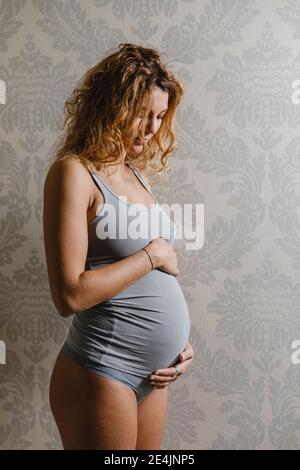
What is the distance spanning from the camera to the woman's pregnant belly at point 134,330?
3.91ft

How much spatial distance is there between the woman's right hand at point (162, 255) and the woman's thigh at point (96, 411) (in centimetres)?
28

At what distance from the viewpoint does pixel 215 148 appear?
1.61 m

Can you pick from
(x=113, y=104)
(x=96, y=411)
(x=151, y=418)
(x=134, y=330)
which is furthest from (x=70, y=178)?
(x=151, y=418)

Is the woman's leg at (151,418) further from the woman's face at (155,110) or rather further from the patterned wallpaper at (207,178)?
the woman's face at (155,110)

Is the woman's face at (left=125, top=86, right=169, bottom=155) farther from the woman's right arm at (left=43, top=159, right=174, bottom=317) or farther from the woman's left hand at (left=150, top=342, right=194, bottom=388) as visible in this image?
the woman's left hand at (left=150, top=342, right=194, bottom=388)

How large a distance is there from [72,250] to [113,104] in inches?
13.8

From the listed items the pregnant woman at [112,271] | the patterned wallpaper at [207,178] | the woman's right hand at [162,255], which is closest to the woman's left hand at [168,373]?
the pregnant woman at [112,271]

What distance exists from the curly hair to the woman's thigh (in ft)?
1.55

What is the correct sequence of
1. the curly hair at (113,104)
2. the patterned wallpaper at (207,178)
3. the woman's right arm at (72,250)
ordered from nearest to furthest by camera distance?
the woman's right arm at (72,250) < the curly hair at (113,104) < the patterned wallpaper at (207,178)

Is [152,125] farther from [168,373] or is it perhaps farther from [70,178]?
[168,373]

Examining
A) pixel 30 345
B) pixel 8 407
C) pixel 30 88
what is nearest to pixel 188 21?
pixel 30 88

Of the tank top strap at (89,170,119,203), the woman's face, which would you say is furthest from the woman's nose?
the tank top strap at (89,170,119,203)

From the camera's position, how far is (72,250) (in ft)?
3.69

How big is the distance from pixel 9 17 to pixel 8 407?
1181 mm
